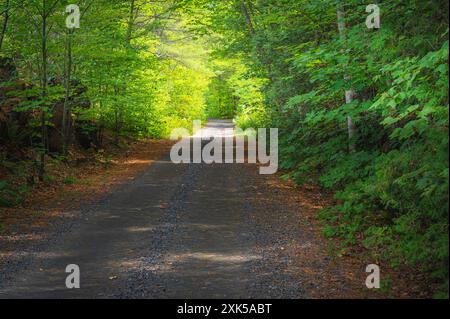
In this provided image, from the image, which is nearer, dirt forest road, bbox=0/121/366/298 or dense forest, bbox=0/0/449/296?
dirt forest road, bbox=0/121/366/298

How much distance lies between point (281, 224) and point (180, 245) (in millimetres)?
2341

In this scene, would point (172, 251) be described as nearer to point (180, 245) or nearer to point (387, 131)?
point (180, 245)

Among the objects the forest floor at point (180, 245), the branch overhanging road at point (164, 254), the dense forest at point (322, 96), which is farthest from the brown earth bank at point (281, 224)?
Answer: the dense forest at point (322, 96)

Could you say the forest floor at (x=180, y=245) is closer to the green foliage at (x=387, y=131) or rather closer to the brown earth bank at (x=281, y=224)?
the brown earth bank at (x=281, y=224)

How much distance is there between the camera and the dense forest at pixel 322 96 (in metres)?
6.67

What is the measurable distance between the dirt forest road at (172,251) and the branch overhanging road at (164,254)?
0.01 metres

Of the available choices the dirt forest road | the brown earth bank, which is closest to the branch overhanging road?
the dirt forest road

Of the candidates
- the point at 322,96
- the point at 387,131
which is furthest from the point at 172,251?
the point at 387,131

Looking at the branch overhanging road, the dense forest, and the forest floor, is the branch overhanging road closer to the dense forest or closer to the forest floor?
the forest floor

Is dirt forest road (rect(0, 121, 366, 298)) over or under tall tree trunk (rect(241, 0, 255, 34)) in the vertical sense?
under

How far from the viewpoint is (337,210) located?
9914mm

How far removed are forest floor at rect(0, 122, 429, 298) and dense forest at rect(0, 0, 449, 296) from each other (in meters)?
0.68

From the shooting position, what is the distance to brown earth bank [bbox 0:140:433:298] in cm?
619
